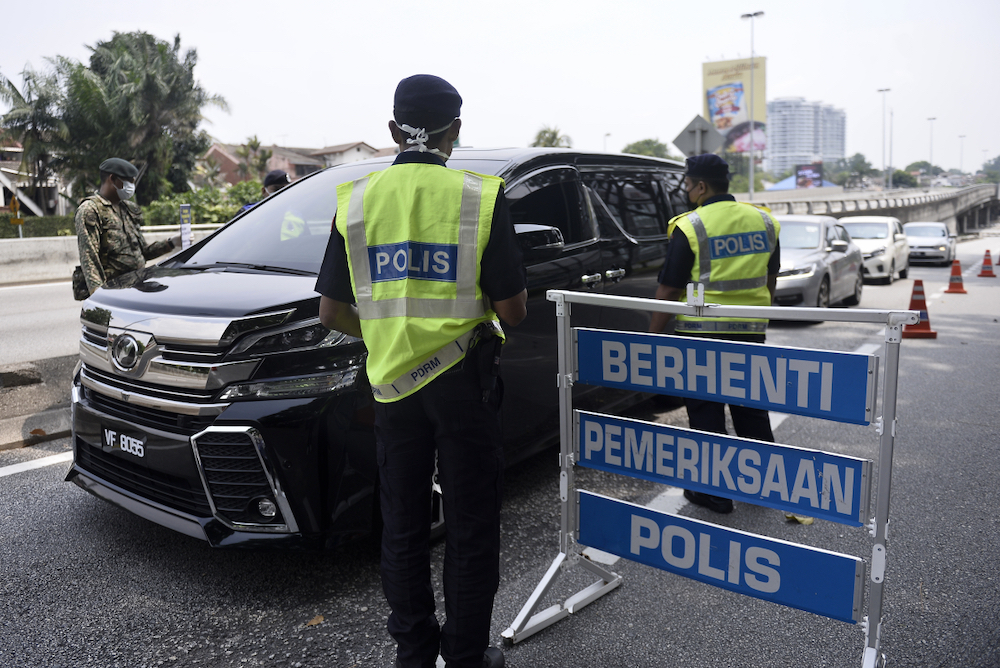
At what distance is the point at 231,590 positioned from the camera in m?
3.23

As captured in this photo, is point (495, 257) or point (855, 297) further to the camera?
point (855, 297)

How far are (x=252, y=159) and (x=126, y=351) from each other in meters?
69.9

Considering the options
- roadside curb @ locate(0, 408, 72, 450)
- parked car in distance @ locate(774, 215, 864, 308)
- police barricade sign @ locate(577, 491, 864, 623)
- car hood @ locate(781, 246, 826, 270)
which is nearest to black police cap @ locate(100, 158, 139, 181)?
roadside curb @ locate(0, 408, 72, 450)

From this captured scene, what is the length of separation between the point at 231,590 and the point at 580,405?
202cm

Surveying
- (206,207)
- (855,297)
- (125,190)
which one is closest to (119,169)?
(125,190)

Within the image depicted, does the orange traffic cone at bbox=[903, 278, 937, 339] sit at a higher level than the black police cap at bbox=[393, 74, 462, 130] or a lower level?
lower

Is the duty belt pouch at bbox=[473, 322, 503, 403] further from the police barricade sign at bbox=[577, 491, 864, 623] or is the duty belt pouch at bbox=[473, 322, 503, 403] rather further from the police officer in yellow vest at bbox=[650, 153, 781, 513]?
the police officer in yellow vest at bbox=[650, 153, 781, 513]

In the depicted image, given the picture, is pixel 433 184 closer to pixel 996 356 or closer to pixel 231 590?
pixel 231 590

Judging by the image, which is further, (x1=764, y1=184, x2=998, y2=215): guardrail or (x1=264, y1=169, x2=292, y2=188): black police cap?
(x1=764, y1=184, x2=998, y2=215): guardrail

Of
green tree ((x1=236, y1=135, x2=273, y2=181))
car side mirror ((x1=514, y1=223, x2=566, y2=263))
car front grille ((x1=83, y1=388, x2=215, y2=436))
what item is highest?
green tree ((x1=236, y1=135, x2=273, y2=181))

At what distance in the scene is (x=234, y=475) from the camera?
2.94 metres

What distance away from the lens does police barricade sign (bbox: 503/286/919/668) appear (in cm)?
244

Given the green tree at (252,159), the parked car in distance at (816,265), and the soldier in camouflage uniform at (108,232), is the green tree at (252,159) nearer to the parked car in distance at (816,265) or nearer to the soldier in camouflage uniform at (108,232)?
the parked car in distance at (816,265)

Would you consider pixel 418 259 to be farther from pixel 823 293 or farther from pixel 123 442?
pixel 823 293
